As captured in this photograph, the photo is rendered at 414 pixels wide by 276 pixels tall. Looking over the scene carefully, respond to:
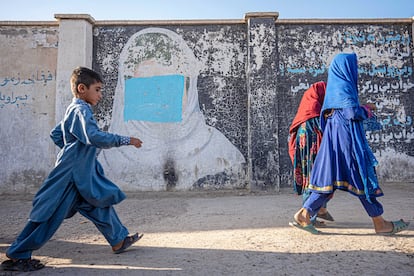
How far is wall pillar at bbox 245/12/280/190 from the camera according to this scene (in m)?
5.66

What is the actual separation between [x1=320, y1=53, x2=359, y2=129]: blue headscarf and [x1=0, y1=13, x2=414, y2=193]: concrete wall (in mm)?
2893

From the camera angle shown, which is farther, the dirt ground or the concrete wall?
the concrete wall

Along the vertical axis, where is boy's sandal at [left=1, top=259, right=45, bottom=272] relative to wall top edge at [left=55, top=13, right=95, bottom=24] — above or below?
below

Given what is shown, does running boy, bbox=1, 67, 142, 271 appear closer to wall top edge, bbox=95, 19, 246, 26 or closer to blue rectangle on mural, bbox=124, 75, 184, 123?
blue rectangle on mural, bbox=124, 75, 184, 123

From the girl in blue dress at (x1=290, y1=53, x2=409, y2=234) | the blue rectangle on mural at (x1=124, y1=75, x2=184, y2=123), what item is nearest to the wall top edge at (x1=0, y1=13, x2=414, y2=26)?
the blue rectangle on mural at (x1=124, y1=75, x2=184, y2=123)

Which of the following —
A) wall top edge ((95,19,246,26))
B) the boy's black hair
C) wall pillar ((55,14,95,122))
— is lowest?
the boy's black hair

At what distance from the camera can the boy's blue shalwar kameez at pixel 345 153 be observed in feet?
8.71

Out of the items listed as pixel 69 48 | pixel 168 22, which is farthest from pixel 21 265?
pixel 168 22

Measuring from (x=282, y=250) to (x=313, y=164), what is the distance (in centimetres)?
92

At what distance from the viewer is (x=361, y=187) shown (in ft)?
8.67

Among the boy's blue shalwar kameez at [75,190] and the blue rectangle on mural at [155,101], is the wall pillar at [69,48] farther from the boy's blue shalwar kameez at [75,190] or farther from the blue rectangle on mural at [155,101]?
the boy's blue shalwar kameez at [75,190]

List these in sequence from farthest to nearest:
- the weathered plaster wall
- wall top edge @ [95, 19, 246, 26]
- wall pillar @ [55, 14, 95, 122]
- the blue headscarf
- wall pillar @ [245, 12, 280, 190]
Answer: wall top edge @ [95, 19, 246, 26] < the weathered plaster wall < wall pillar @ [55, 14, 95, 122] < wall pillar @ [245, 12, 280, 190] < the blue headscarf

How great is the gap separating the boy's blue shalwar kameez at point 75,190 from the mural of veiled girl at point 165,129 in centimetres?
351

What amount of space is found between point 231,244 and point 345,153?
118 centimetres
